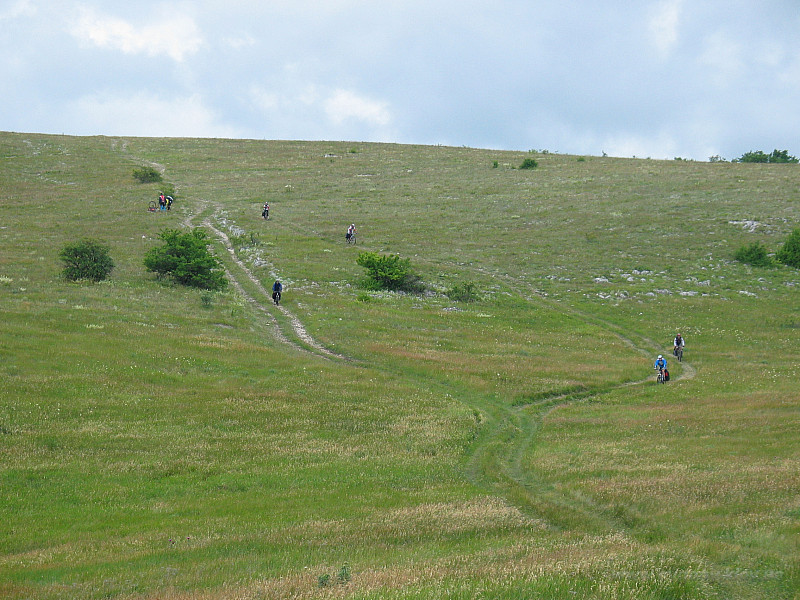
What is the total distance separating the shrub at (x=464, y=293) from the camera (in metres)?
56.8

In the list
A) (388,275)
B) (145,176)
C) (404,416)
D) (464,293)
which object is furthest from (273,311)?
(145,176)

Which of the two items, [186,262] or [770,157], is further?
[770,157]

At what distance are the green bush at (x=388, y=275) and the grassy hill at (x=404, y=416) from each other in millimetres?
2103

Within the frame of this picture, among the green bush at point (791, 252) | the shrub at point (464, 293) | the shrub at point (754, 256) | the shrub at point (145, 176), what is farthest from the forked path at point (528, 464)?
the shrub at point (145, 176)

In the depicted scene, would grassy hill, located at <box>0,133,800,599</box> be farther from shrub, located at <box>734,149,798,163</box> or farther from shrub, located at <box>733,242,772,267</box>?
shrub, located at <box>734,149,798,163</box>

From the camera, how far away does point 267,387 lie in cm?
3053

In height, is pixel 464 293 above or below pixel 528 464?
above

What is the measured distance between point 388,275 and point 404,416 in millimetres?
30809

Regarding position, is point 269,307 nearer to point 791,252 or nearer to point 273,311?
point 273,311

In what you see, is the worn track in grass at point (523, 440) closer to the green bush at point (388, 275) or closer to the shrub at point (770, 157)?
the green bush at point (388, 275)

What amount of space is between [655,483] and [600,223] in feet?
224

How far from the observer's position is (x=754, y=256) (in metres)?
67.7

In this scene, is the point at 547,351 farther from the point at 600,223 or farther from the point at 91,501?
the point at 600,223

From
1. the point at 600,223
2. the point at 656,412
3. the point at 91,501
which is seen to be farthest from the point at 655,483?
the point at 600,223
